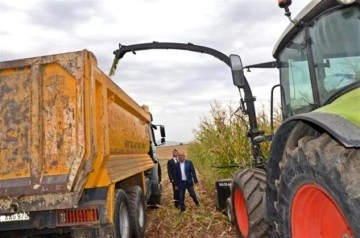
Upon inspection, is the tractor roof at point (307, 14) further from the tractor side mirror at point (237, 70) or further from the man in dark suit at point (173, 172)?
the man in dark suit at point (173, 172)

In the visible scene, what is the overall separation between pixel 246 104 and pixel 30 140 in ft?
9.98

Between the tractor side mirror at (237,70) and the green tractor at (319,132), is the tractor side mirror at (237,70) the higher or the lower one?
the higher one

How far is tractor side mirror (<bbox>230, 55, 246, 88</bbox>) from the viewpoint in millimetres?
4609

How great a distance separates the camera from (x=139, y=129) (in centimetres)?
794

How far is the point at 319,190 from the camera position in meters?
2.51

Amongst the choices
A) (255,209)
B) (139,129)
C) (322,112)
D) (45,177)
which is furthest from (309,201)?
(139,129)

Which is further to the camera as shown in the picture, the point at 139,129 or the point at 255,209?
the point at 139,129

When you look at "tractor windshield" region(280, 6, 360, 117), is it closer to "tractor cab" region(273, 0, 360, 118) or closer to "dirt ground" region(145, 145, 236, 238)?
"tractor cab" region(273, 0, 360, 118)

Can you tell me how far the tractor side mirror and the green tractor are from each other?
0.59 m

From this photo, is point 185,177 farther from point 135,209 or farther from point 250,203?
point 250,203

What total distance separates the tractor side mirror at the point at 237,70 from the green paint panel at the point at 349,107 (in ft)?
5.78

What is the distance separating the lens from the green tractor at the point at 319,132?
2205 mm

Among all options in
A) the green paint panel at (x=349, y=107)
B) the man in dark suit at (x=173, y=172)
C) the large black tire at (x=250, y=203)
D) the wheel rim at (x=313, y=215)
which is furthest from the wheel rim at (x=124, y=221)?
the man in dark suit at (x=173, y=172)

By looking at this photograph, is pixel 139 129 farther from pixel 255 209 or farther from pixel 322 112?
pixel 322 112
